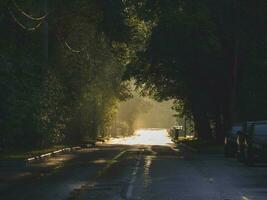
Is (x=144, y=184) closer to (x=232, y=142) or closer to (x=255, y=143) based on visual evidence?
(x=255, y=143)

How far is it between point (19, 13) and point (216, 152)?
554 inches

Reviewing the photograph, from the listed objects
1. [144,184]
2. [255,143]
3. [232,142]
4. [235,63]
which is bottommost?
[144,184]

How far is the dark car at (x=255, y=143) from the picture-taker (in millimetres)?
31156

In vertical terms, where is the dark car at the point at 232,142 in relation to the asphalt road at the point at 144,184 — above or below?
above

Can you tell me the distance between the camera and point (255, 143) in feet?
104

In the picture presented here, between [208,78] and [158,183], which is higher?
[208,78]

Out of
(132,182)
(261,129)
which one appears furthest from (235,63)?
(132,182)

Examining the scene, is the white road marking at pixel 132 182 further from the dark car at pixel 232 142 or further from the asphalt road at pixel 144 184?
the dark car at pixel 232 142

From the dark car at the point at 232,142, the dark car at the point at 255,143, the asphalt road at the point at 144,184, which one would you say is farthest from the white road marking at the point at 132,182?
the dark car at the point at 232,142

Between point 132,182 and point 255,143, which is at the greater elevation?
point 255,143

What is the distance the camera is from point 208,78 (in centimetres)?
5528

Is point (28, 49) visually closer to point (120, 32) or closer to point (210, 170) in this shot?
point (120, 32)

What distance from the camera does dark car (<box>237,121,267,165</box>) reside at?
31.2 metres

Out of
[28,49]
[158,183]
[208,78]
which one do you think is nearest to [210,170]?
[158,183]
